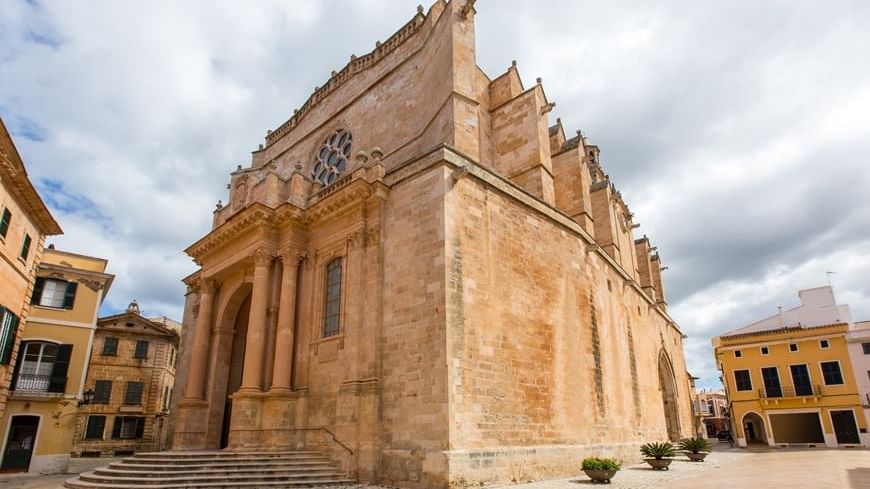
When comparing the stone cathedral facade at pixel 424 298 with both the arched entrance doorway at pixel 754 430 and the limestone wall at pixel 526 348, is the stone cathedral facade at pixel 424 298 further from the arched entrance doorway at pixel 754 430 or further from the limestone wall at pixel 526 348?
the arched entrance doorway at pixel 754 430

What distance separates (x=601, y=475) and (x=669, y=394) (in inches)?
685

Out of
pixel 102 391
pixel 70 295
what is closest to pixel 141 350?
pixel 102 391

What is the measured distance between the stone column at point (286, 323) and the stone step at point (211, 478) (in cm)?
270

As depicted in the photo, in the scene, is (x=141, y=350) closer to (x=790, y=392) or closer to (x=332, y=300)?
(x=332, y=300)

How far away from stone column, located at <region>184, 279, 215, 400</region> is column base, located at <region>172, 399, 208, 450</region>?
23 cm

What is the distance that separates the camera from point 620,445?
14.9m

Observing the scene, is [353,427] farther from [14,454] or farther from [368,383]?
[14,454]

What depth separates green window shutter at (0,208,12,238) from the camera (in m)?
13.9

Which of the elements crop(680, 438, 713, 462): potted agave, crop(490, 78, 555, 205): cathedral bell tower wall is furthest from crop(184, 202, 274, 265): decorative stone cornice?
crop(680, 438, 713, 462): potted agave

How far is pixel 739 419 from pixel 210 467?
30.1 m

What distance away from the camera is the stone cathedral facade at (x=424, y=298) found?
10664 millimetres

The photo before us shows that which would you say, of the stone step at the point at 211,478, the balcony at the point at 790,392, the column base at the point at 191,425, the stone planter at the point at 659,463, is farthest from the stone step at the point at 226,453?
the balcony at the point at 790,392

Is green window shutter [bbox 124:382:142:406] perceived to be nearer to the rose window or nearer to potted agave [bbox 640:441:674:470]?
the rose window

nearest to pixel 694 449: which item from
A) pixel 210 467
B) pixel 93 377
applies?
pixel 210 467
